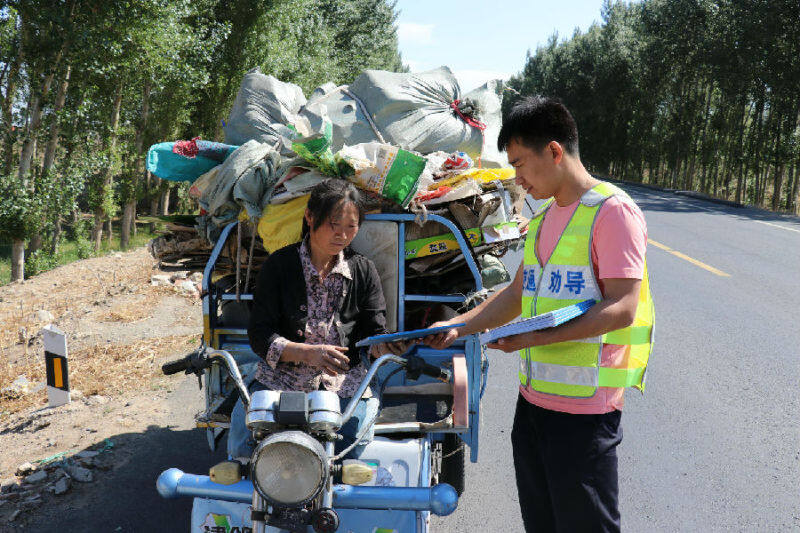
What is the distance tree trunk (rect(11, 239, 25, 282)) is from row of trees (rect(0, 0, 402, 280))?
3 cm

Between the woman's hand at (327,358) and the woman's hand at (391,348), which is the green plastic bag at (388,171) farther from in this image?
the woman's hand at (327,358)

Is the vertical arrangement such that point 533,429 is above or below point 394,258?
below

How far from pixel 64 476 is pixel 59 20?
8.10 m

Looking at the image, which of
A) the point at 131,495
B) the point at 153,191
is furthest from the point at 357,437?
the point at 153,191

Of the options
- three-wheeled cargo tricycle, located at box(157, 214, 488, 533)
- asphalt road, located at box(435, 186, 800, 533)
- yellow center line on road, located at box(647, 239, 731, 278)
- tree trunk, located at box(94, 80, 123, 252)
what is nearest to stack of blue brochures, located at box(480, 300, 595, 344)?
three-wheeled cargo tricycle, located at box(157, 214, 488, 533)

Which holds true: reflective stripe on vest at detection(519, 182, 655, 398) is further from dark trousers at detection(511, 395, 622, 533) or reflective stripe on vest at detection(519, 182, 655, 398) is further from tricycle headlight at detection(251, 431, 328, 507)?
tricycle headlight at detection(251, 431, 328, 507)

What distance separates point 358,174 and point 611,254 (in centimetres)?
179

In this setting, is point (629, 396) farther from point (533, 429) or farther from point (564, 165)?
point (564, 165)

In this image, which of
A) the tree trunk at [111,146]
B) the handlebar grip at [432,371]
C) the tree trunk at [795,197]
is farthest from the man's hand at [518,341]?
the tree trunk at [795,197]

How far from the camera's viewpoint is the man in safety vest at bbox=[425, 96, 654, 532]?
1.99 m

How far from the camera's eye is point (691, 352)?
6207 mm

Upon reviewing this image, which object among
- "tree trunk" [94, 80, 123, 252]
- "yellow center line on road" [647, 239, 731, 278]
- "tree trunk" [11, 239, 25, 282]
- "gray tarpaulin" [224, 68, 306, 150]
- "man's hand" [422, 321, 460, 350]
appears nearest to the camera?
"man's hand" [422, 321, 460, 350]

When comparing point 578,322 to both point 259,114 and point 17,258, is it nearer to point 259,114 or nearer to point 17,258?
point 259,114

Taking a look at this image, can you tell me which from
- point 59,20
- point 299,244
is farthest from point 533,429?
point 59,20
